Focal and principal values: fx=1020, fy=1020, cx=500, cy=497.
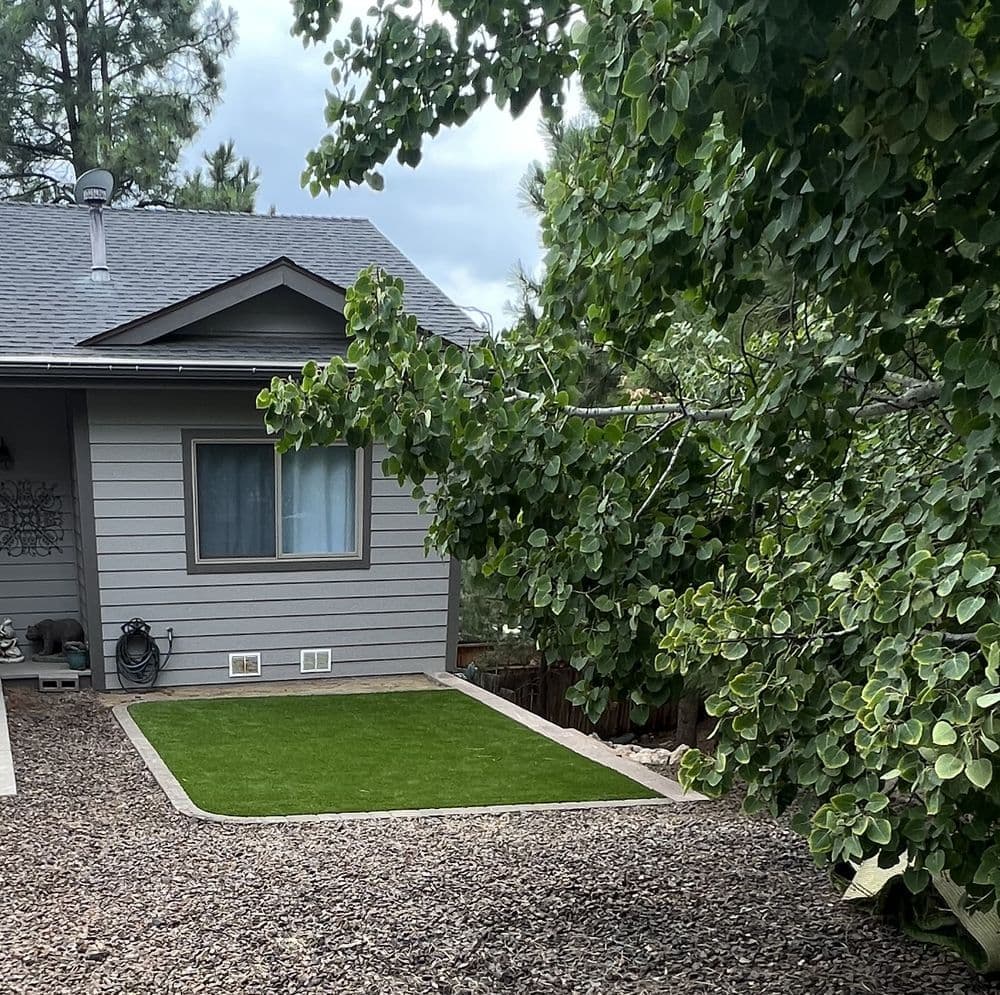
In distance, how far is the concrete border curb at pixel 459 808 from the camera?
16.5 feet

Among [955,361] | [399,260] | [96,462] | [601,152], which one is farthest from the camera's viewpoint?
[399,260]

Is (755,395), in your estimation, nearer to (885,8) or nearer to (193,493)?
(885,8)

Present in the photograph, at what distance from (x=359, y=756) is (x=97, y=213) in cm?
618

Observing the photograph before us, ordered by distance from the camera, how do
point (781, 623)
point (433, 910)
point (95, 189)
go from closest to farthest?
point (781, 623) → point (433, 910) → point (95, 189)

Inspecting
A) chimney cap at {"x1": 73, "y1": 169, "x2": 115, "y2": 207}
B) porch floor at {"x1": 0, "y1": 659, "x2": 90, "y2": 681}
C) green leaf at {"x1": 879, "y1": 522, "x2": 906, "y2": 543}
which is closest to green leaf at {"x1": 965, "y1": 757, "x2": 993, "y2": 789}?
green leaf at {"x1": 879, "y1": 522, "x2": 906, "y2": 543}

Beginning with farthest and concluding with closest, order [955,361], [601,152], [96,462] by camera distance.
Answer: [96,462], [601,152], [955,361]

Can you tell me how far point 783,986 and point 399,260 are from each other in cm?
893

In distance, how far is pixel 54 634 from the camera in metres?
8.56

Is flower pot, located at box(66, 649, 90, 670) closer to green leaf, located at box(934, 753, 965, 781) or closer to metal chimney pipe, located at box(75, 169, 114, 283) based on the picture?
metal chimney pipe, located at box(75, 169, 114, 283)

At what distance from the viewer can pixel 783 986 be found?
3287mm

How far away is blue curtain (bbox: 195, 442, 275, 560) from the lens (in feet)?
26.8

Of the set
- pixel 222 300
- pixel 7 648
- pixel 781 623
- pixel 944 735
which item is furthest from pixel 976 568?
pixel 7 648

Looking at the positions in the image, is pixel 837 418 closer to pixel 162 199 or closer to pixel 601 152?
pixel 601 152

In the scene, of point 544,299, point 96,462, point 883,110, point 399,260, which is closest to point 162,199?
point 399,260
